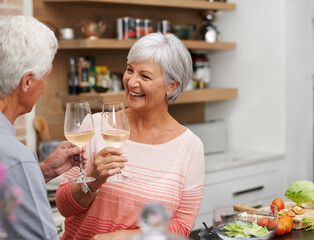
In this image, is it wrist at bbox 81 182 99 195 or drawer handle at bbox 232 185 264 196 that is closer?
wrist at bbox 81 182 99 195

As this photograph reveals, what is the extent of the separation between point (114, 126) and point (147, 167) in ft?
1.14

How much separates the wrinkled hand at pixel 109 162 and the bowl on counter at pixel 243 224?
0.36 m

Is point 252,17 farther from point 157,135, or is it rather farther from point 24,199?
point 24,199

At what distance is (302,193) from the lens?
5.99 ft

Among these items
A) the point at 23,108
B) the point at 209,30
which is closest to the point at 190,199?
the point at 23,108

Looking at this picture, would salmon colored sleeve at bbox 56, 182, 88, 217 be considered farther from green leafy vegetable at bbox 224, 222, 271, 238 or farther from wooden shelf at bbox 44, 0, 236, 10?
wooden shelf at bbox 44, 0, 236, 10

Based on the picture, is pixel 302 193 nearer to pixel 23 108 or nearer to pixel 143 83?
pixel 143 83

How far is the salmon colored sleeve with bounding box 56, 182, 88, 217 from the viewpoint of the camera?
167 cm

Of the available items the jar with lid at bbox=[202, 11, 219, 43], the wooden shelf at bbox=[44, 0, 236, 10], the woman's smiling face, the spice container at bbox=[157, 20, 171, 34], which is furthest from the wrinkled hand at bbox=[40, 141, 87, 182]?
the jar with lid at bbox=[202, 11, 219, 43]

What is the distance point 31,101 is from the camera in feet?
4.11

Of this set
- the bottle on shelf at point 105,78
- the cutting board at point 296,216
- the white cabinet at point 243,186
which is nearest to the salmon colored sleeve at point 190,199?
the cutting board at point 296,216

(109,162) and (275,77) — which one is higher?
(275,77)

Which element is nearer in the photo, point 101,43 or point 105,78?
point 101,43

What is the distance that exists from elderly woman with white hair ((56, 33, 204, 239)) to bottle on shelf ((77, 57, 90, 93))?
4.98 ft
